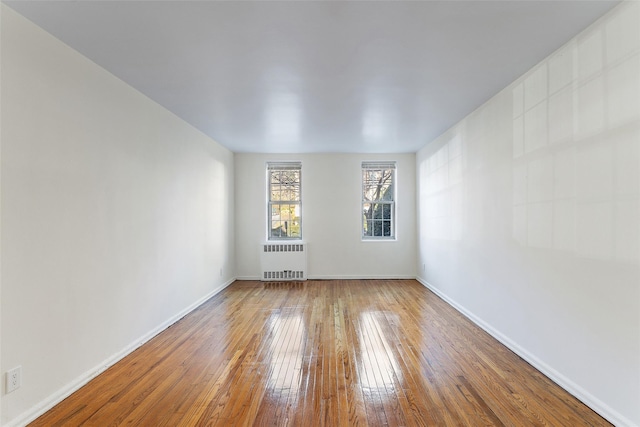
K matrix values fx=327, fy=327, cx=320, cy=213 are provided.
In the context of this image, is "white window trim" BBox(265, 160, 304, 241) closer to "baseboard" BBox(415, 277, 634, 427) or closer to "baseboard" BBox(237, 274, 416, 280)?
"baseboard" BBox(237, 274, 416, 280)

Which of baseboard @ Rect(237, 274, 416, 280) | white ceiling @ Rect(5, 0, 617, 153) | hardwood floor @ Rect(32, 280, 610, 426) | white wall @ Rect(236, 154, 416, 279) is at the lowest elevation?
hardwood floor @ Rect(32, 280, 610, 426)

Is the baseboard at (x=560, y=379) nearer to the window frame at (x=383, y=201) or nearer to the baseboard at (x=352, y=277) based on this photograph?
the baseboard at (x=352, y=277)

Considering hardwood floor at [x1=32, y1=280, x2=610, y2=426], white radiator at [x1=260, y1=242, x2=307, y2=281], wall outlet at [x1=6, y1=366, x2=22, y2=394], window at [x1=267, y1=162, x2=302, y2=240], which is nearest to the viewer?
wall outlet at [x1=6, y1=366, x2=22, y2=394]

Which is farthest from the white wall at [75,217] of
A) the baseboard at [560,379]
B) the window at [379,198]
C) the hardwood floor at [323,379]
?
the window at [379,198]

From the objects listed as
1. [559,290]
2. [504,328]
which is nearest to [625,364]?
[559,290]

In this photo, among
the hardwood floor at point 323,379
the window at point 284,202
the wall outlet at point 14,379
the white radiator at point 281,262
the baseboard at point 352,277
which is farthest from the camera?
Result: the window at point 284,202

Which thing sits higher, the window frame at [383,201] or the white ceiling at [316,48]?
the white ceiling at [316,48]

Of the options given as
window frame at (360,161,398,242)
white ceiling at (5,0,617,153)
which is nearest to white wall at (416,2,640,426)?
white ceiling at (5,0,617,153)

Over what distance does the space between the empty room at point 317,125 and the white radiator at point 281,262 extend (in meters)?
A: 1.90

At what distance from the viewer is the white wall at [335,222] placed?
639 cm

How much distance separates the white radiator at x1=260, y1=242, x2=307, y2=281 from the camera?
6.27 metres

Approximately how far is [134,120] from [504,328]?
4.11m

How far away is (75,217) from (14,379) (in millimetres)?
1064

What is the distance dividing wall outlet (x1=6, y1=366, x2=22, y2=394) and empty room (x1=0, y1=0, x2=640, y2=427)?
1cm
